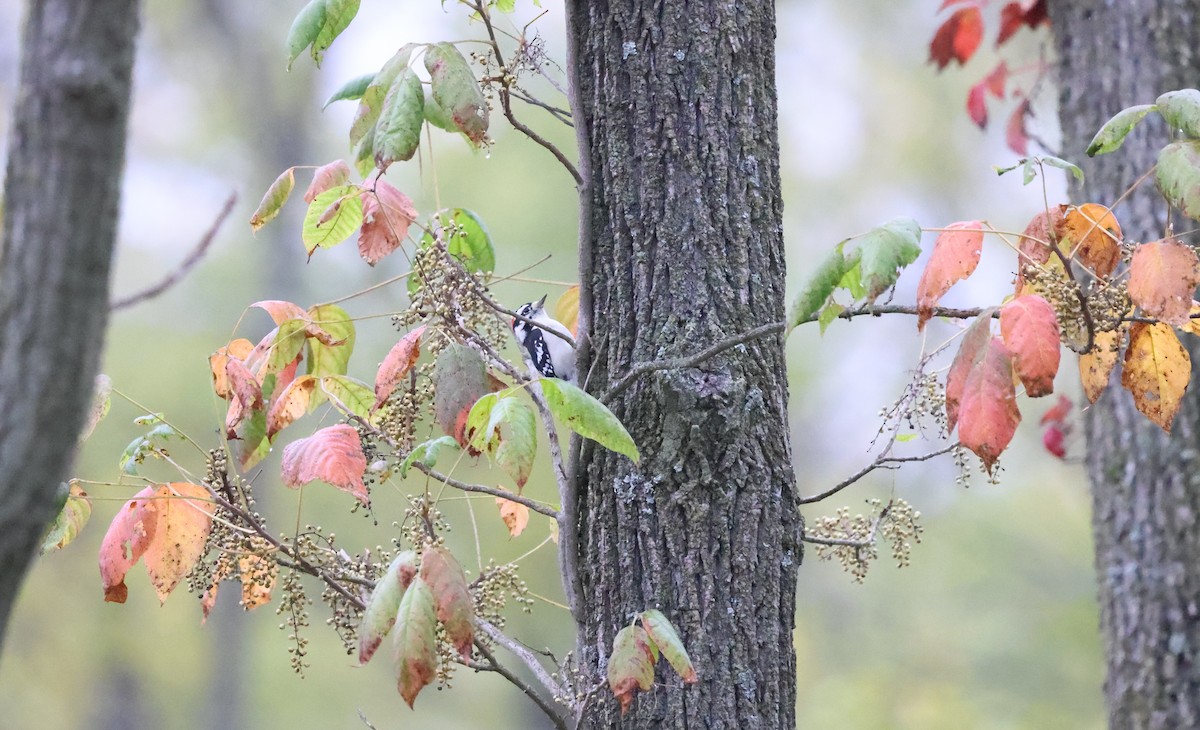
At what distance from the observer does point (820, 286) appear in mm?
1455

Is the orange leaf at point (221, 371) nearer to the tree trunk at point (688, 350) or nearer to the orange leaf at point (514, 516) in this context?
the orange leaf at point (514, 516)

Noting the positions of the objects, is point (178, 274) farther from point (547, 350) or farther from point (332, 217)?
point (547, 350)

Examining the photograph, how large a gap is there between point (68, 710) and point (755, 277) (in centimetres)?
1410

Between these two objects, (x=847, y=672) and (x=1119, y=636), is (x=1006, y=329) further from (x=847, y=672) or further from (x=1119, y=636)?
(x=847, y=672)

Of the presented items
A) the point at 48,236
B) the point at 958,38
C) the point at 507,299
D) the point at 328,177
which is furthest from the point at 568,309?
the point at 507,299

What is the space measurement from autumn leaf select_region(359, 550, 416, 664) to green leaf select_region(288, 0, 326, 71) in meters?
0.89

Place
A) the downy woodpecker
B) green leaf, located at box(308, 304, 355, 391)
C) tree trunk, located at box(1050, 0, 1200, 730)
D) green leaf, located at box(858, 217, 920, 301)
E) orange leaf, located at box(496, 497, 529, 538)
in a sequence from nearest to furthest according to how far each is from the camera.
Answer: green leaf, located at box(858, 217, 920, 301) < green leaf, located at box(308, 304, 355, 391) < orange leaf, located at box(496, 497, 529, 538) < tree trunk, located at box(1050, 0, 1200, 730) < the downy woodpecker

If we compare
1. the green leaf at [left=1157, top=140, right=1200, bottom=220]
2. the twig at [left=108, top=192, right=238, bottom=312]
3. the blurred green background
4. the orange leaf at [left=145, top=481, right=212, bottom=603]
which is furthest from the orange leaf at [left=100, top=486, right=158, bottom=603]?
the blurred green background

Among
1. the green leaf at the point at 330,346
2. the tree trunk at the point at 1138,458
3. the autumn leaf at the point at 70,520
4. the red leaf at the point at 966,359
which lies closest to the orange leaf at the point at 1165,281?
the red leaf at the point at 966,359

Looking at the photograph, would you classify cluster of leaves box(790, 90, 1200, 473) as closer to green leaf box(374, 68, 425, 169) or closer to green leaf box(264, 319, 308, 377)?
green leaf box(374, 68, 425, 169)

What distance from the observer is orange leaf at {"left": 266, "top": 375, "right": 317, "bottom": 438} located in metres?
2.03

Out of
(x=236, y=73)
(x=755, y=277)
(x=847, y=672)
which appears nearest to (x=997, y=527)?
(x=847, y=672)

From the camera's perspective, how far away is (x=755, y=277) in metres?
1.96

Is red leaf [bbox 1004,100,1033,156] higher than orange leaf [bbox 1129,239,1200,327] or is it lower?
higher
